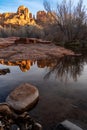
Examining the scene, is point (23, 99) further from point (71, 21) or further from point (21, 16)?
point (21, 16)

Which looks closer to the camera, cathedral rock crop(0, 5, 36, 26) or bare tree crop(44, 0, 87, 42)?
bare tree crop(44, 0, 87, 42)

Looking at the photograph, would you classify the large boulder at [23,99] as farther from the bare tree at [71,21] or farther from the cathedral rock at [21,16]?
the cathedral rock at [21,16]

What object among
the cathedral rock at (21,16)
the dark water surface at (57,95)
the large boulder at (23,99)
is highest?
the cathedral rock at (21,16)

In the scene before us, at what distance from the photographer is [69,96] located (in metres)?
7.85

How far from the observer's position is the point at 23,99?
653cm

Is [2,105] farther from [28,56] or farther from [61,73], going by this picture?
[28,56]

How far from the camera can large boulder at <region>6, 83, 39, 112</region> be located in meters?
6.26

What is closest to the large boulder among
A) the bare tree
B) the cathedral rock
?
the bare tree

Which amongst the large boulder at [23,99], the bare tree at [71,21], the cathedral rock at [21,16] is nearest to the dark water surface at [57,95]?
the large boulder at [23,99]

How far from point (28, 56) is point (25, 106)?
13.0 m

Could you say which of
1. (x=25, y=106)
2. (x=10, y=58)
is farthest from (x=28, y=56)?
(x=25, y=106)

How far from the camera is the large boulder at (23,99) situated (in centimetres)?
626

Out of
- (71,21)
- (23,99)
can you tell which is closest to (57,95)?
(23,99)

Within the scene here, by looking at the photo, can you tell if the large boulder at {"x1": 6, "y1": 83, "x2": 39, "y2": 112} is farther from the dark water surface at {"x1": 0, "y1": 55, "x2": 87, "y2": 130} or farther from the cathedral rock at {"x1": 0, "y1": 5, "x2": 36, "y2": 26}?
the cathedral rock at {"x1": 0, "y1": 5, "x2": 36, "y2": 26}
